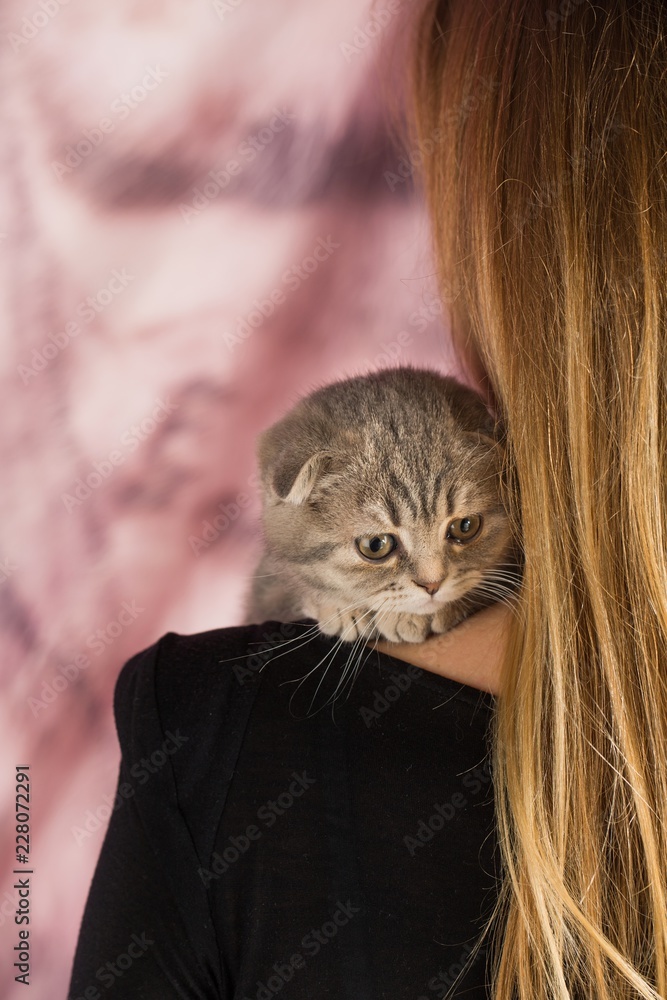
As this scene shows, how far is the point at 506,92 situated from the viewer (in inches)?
39.0

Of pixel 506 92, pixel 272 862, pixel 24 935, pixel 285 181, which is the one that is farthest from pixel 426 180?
pixel 24 935

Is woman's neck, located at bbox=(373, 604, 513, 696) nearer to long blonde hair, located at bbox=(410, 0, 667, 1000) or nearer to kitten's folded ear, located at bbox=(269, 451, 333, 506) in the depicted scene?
long blonde hair, located at bbox=(410, 0, 667, 1000)

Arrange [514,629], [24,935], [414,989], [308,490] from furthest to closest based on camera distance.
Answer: [24,935] < [308,490] < [514,629] < [414,989]

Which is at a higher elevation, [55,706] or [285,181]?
[285,181]

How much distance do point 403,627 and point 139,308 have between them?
0.90 m

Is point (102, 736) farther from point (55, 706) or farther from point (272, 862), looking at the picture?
point (272, 862)

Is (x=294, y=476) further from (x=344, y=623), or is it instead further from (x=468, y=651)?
(x=468, y=651)

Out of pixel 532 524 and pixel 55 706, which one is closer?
pixel 532 524

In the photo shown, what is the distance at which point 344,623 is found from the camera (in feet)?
3.84

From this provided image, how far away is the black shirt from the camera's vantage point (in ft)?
2.80

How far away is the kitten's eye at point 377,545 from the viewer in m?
1.21

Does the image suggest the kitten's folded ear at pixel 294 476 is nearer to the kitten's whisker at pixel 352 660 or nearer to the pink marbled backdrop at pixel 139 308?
the kitten's whisker at pixel 352 660

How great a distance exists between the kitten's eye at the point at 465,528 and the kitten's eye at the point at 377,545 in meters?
0.08

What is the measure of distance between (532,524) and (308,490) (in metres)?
0.37
